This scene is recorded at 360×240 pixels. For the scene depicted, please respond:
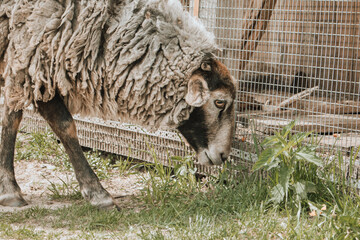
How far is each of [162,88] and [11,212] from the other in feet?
5.73

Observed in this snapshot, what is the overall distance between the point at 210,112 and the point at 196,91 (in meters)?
0.28

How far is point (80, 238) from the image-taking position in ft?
13.4

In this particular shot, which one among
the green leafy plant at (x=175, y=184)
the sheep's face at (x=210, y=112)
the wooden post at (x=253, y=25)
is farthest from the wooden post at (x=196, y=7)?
the green leafy plant at (x=175, y=184)

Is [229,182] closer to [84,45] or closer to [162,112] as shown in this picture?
[162,112]

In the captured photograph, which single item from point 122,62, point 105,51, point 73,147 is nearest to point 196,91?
Answer: point 122,62

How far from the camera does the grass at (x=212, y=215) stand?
12.9ft

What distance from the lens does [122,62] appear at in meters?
4.58

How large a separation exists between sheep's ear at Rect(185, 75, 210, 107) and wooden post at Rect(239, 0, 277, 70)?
45.9 inches

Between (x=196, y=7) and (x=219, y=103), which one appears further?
(x=196, y=7)

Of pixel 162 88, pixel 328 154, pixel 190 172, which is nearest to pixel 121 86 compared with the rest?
pixel 162 88

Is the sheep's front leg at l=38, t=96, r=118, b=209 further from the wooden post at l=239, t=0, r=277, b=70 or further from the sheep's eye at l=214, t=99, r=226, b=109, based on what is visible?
the wooden post at l=239, t=0, r=277, b=70

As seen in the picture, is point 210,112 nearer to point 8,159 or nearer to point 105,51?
point 105,51

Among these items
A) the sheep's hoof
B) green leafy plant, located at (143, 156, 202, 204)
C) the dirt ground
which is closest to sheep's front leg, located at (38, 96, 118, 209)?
the dirt ground

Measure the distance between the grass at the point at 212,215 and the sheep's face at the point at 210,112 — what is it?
43 centimetres
